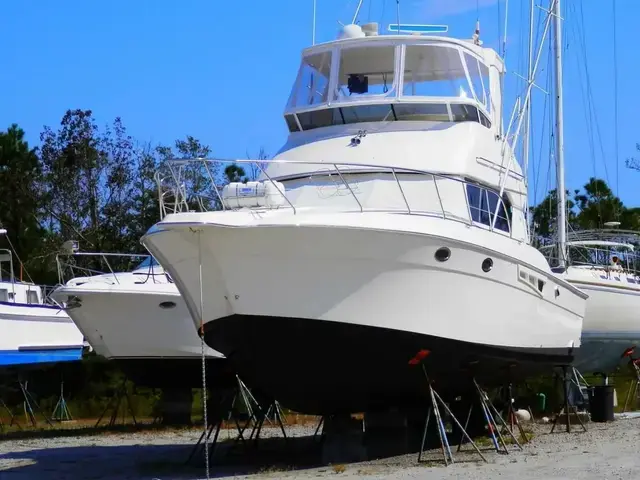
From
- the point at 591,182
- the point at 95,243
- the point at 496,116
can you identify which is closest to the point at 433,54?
the point at 496,116

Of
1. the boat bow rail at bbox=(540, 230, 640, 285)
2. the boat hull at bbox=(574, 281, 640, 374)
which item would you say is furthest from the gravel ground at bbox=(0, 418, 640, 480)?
the boat bow rail at bbox=(540, 230, 640, 285)

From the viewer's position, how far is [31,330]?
2767cm

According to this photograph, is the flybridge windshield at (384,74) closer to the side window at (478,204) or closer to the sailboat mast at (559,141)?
the side window at (478,204)

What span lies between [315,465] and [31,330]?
45.4 ft

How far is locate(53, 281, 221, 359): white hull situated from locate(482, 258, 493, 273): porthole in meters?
7.48

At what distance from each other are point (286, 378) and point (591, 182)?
3781 cm

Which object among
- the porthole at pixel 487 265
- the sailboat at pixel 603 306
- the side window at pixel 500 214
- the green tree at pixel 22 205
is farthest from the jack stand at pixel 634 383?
the green tree at pixel 22 205

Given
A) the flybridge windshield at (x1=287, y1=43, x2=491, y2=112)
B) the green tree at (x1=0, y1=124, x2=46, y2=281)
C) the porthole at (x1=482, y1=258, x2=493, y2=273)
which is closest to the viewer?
the porthole at (x1=482, y1=258, x2=493, y2=273)

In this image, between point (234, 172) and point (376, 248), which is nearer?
point (376, 248)

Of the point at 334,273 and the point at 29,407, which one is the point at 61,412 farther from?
the point at 334,273

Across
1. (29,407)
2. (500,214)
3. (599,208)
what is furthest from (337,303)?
(599,208)

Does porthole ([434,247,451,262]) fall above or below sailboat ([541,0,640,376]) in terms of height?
above

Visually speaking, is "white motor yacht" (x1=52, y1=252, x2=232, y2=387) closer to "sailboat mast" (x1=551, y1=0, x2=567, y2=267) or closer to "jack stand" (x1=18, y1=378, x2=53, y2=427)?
"jack stand" (x1=18, y1=378, x2=53, y2=427)

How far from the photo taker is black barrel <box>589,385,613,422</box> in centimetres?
2117
